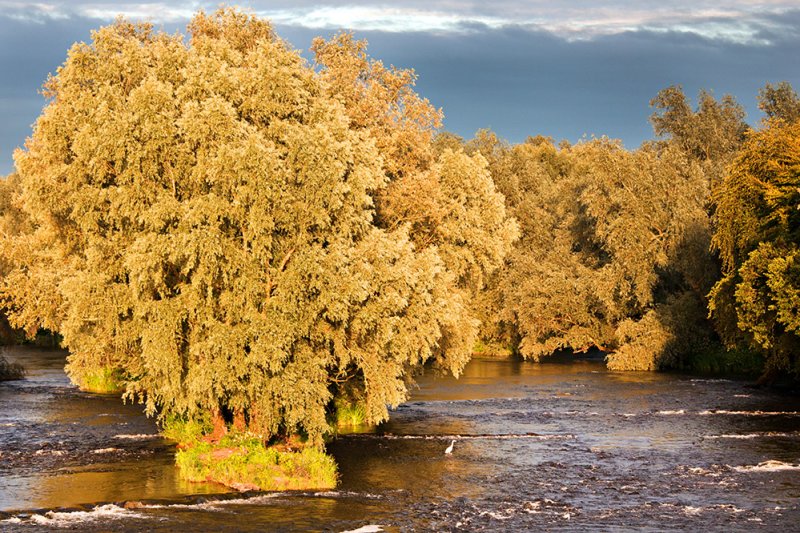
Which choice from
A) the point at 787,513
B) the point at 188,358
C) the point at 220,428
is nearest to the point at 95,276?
the point at 188,358

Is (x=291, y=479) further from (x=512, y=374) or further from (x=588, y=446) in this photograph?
(x=512, y=374)

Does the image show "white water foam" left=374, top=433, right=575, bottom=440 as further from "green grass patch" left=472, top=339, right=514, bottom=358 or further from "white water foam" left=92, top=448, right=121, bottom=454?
"green grass patch" left=472, top=339, right=514, bottom=358

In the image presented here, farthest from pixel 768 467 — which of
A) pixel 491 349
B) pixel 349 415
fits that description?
pixel 491 349

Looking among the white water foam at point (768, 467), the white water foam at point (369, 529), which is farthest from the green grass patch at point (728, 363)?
the white water foam at point (369, 529)

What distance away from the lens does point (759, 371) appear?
66.7 metres

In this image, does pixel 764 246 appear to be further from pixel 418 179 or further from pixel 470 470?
pixel 470 470

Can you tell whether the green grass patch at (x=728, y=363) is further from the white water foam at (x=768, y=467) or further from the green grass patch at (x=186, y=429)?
the green grass patch at (x=186, y=429)

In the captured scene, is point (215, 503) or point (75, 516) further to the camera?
point (215, 503)

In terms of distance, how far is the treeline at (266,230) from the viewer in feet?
106

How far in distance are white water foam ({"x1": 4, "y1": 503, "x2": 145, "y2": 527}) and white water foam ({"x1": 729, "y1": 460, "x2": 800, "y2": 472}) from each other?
21631 mm

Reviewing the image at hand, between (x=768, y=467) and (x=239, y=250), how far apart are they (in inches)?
830

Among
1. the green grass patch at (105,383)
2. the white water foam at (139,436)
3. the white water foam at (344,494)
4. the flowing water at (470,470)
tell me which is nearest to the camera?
the flowing water at (470,470)

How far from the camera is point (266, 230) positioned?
108 ft

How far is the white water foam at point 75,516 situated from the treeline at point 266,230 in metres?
4.92
